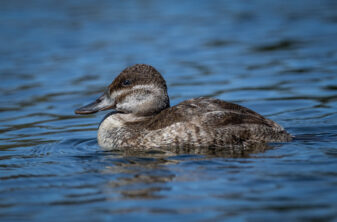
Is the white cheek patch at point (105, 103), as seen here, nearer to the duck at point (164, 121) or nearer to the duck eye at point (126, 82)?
the duck at point (164, 121)

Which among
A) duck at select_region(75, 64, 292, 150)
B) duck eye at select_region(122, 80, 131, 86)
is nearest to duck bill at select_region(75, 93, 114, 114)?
duck at select_region(75, 64, 292, 150)

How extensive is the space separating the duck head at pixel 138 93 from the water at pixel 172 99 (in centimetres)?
65

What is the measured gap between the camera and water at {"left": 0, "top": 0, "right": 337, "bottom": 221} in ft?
16.4

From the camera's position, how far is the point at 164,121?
6.93 m


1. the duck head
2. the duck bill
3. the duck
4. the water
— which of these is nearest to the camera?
the water

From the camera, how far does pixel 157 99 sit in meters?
7.40

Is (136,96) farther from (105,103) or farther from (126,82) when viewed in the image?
(105,103)

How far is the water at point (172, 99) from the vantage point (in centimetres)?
500

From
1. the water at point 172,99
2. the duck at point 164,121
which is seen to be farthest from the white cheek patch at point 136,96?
the water at point 172,99

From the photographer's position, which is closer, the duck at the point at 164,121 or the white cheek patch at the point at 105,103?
the duck at the point at 164,121

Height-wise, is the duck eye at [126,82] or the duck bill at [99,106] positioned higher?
the duck eye at [126,82]

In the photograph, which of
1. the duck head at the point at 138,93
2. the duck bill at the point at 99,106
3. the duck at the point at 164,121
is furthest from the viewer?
the duck bill at the point at 99,106

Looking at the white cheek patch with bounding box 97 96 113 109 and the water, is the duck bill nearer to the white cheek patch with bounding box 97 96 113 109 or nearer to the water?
the white cheek patch with bounding box 97 96 113 109

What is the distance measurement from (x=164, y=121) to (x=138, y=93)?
2.27ft
